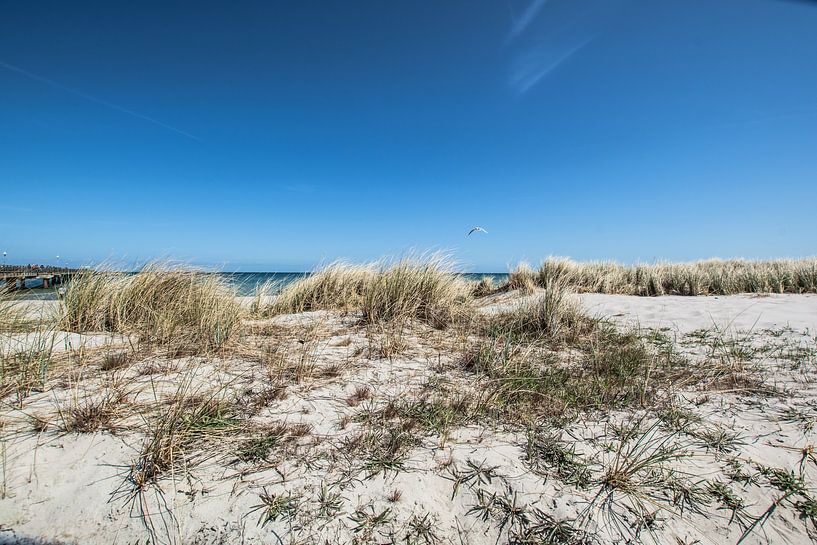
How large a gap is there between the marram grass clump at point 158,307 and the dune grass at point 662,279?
17.9 ft

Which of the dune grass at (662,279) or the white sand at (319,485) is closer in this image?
the white sand at (319,485)

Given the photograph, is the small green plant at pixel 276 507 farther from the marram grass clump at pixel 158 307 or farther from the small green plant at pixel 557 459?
the marram grass clump at pixel 158 307

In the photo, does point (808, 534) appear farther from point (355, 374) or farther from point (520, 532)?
point (355, 374)

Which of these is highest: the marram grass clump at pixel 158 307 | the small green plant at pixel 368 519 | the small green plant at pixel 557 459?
the marram grass clump at pixel 158 307

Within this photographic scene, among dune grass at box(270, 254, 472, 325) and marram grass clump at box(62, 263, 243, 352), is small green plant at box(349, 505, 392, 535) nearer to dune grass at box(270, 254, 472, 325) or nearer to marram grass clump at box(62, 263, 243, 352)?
marram grass clump at box(62, 263, 243, 352)

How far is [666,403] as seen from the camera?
6.52 ft

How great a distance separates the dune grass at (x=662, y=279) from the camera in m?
7.69

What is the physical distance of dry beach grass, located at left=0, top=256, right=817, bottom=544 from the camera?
1.16 metres

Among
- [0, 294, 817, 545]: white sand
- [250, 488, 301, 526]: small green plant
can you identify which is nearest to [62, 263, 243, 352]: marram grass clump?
[0, 294, 817, 545]: white sand

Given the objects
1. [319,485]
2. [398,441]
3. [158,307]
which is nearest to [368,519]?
[319,485]

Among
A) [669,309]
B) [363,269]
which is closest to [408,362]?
[363,269]

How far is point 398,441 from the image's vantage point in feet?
4.98

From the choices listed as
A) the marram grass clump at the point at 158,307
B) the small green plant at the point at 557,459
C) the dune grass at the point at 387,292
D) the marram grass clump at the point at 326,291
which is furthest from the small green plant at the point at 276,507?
the marram grass clump at the point at 326,291

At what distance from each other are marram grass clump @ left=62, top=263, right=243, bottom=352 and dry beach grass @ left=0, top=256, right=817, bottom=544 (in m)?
0.06
